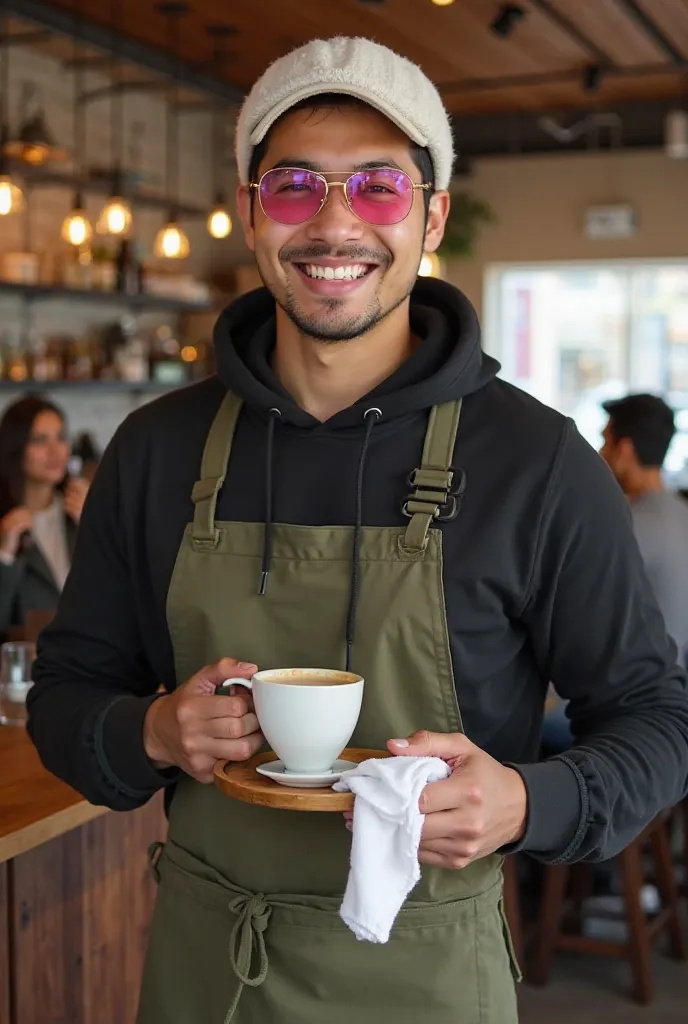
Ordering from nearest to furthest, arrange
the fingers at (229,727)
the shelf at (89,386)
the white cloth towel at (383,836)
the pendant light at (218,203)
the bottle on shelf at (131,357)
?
1. the white cloth towel at (383,836)
2. the fingers at (229,727)
3. the shelf at (89,386)
4. the pendant light at (218,203)
5. the bottle on shelf at (131,357)

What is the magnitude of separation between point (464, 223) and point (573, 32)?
252cm

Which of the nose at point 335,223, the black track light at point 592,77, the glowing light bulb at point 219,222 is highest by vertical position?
the black track light at point 592,77

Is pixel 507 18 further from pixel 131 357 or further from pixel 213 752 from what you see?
pixel 213 752

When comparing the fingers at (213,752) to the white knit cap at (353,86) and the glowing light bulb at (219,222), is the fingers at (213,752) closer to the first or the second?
the white knit cap at (353,86)

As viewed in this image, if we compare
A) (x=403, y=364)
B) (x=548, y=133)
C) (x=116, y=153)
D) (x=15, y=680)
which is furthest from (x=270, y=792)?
(x=548, y=133)

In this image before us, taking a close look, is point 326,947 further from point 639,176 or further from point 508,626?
point 639,176

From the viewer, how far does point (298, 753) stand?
4.07 feet

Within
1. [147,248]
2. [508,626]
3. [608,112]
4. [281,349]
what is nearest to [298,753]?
[508,626]

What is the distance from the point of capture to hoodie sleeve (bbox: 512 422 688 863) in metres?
1.33

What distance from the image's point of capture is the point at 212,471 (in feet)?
4.94

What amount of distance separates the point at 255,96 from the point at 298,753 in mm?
756

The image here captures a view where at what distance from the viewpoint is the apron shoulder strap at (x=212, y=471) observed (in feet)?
4.84

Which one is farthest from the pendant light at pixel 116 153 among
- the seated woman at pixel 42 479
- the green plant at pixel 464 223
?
the green plant at pixel 464 223

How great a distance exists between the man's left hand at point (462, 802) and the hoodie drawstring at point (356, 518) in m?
0.22
